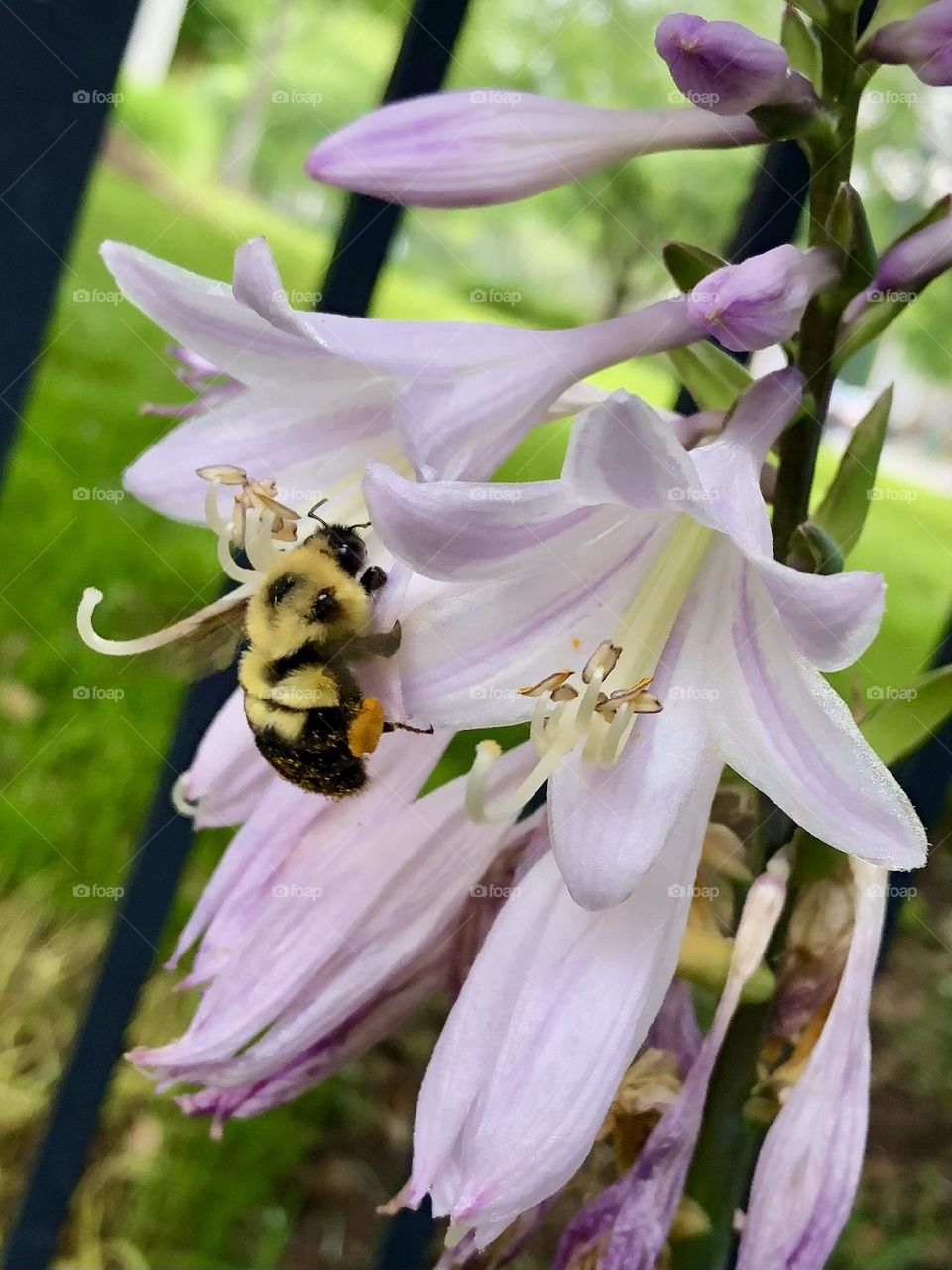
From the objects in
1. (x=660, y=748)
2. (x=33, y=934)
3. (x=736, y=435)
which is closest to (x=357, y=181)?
(x=736, y=435)

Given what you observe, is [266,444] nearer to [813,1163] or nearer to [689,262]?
[689,262]

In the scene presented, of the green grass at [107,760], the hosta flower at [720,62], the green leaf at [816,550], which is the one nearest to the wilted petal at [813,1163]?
the green leaf at [816,550]

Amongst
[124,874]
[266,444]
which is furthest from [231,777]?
[124,874]

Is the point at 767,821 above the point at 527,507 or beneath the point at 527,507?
beneath

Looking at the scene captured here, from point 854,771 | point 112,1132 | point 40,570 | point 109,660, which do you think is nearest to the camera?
point 854,771

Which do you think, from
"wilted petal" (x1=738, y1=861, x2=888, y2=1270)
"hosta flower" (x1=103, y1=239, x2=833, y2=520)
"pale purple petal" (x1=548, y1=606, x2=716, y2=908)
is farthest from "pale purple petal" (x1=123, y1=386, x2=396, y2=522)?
"wilted petal" (x1=738, y1=861, x2=888, y2=1270)

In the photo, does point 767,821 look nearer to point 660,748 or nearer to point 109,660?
point 660,748

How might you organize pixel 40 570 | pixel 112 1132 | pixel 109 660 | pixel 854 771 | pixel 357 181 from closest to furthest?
pixel 854 771 → pixel 357 181 → pixel 112 1132 → pixel 109 660 → pixel 40 570

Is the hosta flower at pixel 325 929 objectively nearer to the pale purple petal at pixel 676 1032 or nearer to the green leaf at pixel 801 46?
the pale purple petal at pixel 676 1032
